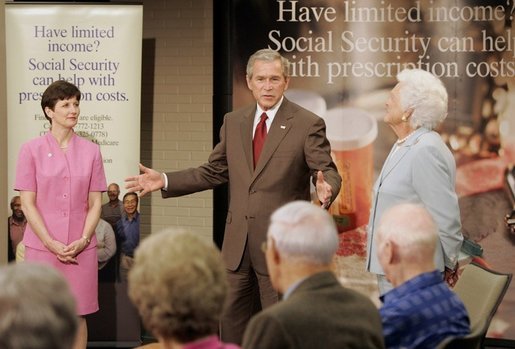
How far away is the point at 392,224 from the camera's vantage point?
2.97 metres

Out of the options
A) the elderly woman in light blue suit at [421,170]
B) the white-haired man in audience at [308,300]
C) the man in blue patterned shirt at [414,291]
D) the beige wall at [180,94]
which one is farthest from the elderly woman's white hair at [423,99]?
the beige wall at [180,94]

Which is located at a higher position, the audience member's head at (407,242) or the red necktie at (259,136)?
the red necktie at (259,136)

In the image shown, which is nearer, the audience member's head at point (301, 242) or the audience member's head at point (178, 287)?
the audience member's head at point (178, 287)

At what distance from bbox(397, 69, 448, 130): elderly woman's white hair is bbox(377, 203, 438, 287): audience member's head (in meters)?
1.27

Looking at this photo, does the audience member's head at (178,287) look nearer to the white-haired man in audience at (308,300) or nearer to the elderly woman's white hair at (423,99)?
the white-haired man in audience at (308,300)

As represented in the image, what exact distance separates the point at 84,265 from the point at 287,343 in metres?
3.12

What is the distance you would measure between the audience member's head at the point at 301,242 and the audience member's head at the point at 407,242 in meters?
0.41

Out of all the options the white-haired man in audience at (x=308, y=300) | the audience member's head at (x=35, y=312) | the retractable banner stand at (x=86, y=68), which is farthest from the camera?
the retractable banner stand at (x=86, y=68)

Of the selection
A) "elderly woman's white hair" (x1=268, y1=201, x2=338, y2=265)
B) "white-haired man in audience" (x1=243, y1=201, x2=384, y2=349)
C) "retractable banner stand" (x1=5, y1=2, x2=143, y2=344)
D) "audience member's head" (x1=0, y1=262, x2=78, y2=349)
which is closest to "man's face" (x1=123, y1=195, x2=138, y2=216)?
"retractable banner stand" (x1=5, y1=2, x2=143, y2=344)

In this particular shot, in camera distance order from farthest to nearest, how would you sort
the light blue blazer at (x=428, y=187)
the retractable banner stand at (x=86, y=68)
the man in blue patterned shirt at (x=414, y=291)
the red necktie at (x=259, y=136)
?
the retractable banner stand at (x=86, y=68) → the red necktie at (x=259, y=136) → the light blue blazer at (x=428, y=187) → the man in blue patterned shirt at (x=414, y=291)

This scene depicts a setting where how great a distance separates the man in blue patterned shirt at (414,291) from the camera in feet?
9.25

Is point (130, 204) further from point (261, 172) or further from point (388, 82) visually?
point (388, 82)

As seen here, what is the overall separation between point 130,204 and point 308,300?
374 centimetres

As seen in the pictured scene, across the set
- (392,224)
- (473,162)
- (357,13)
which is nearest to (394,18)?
(357,13)
